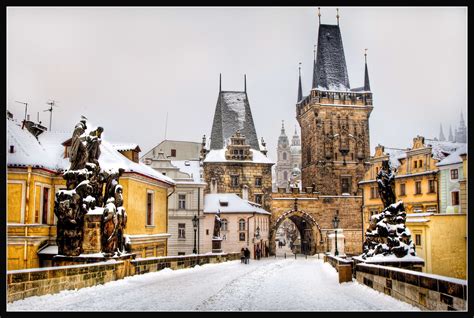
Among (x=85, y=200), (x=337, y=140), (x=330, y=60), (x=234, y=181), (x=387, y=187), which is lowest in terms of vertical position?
(x=85, y=200)

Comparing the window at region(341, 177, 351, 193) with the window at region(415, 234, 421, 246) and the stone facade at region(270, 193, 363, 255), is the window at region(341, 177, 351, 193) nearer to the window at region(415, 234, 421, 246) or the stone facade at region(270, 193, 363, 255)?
the stone facade at region(270, 193, 363, 255)

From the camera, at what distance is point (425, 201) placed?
3195cm

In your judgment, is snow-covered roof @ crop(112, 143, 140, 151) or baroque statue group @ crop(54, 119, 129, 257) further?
snow-covered roof @ crop(112, 143, 140, 151)

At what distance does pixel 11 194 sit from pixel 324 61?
43.7 metres

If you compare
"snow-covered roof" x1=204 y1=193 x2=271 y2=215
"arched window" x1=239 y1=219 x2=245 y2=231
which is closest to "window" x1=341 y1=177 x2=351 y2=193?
"snow-covered roof" x1=204 y1=193 x2=271 y2=215

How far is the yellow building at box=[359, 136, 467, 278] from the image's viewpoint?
19766 millimetres

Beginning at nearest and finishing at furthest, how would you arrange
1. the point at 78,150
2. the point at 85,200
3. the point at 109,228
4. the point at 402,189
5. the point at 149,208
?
the point at 85,200 < the point at 78,150 < the point at 109,228 < the point at 149,208 < the point at 402,189

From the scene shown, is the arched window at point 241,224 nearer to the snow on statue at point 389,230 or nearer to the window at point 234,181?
the window at point 234,181

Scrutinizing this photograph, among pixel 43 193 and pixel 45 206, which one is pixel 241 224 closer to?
pixel 45 206

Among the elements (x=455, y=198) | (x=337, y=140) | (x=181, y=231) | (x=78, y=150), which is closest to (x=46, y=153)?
(x=78, y=150)

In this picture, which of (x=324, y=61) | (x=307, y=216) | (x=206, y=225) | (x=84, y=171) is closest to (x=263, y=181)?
(x=307, y=216)

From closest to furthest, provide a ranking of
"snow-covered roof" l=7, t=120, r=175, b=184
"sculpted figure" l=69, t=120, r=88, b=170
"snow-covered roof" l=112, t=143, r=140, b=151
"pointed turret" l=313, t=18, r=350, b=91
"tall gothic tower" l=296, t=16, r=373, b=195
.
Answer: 1. "sculpted figure" l=69, t=120, r=88, b=170
2. "snow-covered roof" l=7, t=120, r=175, b=184
3. "snow-covered roof" l=112, t=143, r=140, b=151
4. "tall gothic tower" l=296, t=16, r=373, b=195
5. "pointed turret" l=313, t=18, r=350, b=91

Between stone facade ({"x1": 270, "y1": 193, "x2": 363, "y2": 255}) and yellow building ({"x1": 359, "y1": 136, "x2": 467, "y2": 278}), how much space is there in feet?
29.5

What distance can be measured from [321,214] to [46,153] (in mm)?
34039
